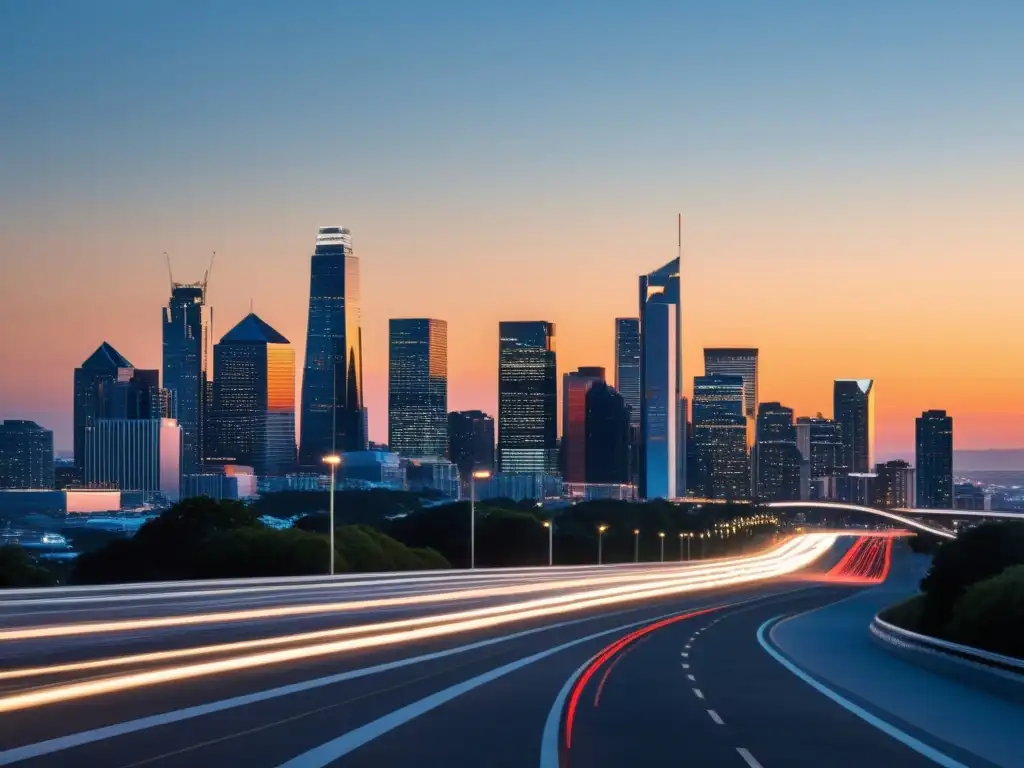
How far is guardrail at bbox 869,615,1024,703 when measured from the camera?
2669cm

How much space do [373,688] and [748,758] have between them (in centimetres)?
1162

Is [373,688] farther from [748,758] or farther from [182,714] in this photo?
[748,758]

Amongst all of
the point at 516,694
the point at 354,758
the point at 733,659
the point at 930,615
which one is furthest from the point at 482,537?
the point at 354,758

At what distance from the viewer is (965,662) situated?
3159 centimetres

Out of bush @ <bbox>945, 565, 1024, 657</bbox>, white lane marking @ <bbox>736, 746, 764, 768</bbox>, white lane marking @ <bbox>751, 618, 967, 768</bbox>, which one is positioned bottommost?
bush @ <bbox>945, 565, 1024, 657</bbox>

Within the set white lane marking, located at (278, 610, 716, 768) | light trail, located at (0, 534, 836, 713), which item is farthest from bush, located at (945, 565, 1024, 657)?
light trail, located at (0, 534, 836, 713)

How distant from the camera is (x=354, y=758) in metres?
17.8

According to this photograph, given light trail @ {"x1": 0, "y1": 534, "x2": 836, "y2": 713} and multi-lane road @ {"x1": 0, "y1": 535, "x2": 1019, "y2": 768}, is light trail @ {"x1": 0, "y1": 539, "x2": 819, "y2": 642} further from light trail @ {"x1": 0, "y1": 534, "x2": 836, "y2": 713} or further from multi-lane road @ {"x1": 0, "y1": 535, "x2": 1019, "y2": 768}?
light trail @ {"x1": 0, "y1": 534, "x2": 836, "y2": 713}

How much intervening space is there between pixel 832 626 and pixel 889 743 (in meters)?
Result: 48.4

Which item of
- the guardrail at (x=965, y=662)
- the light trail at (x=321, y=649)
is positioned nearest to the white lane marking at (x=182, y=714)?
the light trail at (x=321, y=649)

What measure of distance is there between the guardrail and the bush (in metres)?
2.82

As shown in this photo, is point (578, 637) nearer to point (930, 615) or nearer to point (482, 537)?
point (930, 615)

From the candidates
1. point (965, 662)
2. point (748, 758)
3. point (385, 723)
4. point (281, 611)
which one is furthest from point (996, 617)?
point (748, 758)

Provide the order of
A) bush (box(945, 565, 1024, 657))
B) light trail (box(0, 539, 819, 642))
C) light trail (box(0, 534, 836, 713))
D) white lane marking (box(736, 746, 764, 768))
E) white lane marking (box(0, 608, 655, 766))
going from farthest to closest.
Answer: bush (box(945, 565, 1024, 657)) → light trail (box(0, 539, 819, 642)) → light trail (box(0, 534, 836, 713)) → white lane marking (box(736, 746, 764, 768)) → white lane marking (box(0, 608, 655, 766))
